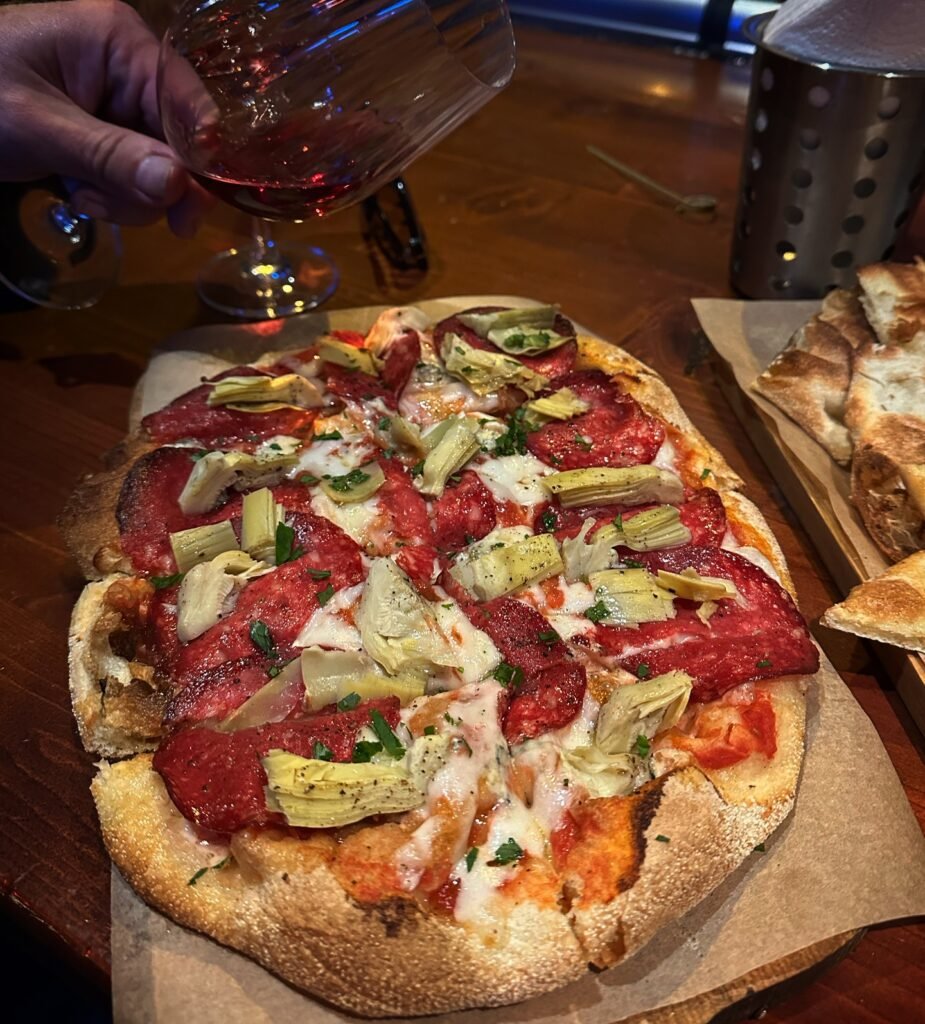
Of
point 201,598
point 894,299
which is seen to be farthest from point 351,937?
point 894,299

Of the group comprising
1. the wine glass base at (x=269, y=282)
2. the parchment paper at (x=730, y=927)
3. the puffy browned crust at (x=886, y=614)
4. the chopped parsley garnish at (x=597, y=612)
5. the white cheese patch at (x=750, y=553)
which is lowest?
the parchment paper at (x=730, y=927)

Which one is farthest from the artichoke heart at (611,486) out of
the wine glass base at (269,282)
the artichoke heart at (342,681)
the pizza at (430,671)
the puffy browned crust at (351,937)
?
the wine glass base at (269,282)

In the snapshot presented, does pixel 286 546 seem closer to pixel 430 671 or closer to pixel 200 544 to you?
pixel 200 544

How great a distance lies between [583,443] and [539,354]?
0.28 metres

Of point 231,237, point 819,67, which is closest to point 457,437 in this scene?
point 819,67

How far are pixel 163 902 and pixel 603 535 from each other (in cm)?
76

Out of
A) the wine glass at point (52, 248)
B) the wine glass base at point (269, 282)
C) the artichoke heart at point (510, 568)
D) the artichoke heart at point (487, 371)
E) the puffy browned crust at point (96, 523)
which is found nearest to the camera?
the artichoke heart at point (510, 568)

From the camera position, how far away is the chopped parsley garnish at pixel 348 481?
1.41m

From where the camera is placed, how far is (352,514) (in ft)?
4.58

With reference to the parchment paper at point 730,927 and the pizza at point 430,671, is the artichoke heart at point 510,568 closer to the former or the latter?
the pizza at point 430,671

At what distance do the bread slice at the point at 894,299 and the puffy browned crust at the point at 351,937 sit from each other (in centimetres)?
135

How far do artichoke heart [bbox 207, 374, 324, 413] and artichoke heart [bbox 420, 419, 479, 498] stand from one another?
0.28 metres

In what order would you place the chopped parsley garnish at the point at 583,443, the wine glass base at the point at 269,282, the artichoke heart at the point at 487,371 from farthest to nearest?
the wine glass base at the point at 269,282 → the artichoke heart at the point at 487,371 → the chopped parsley garnish at the point at 583,443

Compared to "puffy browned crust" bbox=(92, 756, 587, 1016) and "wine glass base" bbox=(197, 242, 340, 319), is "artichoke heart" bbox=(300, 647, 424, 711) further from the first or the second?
"wine glass base" bbox=(197, 242, 340, 319)
